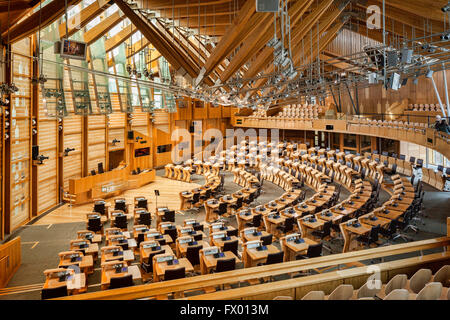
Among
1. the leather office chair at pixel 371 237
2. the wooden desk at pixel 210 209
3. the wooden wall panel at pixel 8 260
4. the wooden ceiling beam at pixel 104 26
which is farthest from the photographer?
the wooden ceiling beam at pixel 104 26

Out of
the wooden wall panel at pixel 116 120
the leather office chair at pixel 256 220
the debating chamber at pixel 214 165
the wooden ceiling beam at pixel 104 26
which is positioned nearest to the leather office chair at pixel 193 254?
the debating chamber at pixel 214 165

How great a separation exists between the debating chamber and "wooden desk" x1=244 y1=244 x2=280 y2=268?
0.07 meters

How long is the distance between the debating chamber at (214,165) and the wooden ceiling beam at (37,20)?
6 centimetres

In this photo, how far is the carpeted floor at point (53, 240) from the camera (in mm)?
8695

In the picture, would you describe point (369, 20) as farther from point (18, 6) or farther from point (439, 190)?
point (18, 6)

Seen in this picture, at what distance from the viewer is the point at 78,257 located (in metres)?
8.68

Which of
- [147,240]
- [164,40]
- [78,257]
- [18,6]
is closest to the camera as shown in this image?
[78,257]

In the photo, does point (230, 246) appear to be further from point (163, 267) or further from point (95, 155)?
point (95, 155)

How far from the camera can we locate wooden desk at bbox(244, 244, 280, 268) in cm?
842

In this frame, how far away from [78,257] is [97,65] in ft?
36.2

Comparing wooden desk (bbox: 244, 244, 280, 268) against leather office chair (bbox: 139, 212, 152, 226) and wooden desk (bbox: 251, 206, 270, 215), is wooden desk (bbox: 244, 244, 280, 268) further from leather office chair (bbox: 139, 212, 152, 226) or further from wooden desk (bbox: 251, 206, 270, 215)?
leather office chair (bbox: 139, 212, 152, 226)

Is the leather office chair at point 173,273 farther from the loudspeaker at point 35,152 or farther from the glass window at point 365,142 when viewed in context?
the glass window at point 365,142

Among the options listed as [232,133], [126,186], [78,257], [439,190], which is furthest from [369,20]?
[232,133]
